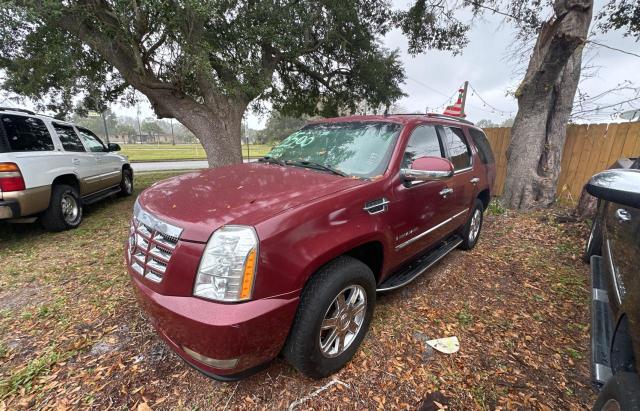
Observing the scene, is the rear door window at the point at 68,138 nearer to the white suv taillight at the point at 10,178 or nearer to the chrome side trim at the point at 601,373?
the white suv taillight at the point at 10,178

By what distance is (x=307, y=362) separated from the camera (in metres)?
1.88

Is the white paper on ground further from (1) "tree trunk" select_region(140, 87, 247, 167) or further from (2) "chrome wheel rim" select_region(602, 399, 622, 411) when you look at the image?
(1) "tree trunk" select_region(140, 87, 247, 167)

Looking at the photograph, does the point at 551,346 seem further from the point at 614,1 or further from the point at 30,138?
the point at 614,1

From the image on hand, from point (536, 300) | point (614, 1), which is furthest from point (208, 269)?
point (614, 1)

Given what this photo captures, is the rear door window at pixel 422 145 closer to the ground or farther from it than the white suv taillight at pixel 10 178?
farther from it

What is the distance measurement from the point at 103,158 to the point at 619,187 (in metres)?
7.77

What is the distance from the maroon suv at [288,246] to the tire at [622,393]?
52.0 inches

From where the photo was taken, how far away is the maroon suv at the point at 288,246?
1.57 m

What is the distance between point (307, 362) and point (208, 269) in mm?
900

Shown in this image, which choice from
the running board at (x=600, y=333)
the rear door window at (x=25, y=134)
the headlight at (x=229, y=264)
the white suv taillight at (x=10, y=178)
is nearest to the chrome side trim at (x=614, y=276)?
the running board at (x=600, y=333)

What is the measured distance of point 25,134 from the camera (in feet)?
13.8

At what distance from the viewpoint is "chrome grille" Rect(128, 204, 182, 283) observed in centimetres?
169

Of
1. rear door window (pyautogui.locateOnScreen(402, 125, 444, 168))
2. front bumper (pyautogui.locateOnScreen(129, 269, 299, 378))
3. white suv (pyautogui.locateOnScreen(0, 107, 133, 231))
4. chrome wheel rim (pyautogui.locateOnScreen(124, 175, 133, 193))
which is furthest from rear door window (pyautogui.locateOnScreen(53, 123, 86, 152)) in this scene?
rear door window (pyautogui.locateOnScreen(402, 125, 444, 168))

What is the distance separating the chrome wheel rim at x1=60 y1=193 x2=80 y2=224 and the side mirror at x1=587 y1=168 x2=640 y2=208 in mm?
6451
